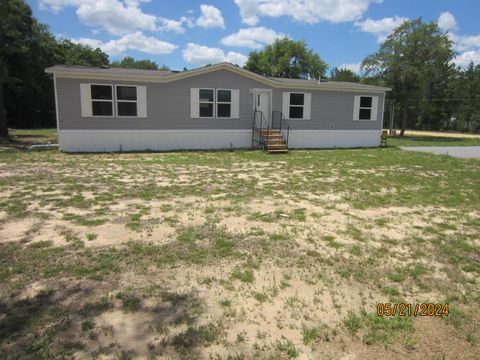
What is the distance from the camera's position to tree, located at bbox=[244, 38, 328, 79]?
46.9m

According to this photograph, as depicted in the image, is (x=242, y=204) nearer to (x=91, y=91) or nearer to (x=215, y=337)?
(x=215, y=337)

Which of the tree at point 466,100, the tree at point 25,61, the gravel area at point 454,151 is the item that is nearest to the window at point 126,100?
the tree at point 25,61

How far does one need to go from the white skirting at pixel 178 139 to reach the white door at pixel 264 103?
1048 mm

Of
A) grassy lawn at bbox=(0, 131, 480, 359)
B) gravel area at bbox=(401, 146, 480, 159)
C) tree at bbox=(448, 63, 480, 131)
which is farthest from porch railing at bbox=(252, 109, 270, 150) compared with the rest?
tree at bbox=(448, 63, 480, 131)

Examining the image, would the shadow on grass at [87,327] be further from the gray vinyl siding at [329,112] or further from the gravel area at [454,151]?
the gravel area at [454,151]

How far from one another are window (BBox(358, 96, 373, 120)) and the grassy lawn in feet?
34.8

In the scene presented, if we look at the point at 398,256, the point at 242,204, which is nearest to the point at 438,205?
the point at 398,256

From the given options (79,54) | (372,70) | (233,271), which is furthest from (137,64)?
(233,271)

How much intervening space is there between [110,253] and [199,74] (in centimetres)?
1115

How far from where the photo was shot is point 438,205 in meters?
6.09

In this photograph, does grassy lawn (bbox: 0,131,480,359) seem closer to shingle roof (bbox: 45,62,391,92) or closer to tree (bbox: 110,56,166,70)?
shingle roof (bbox: 45,62,391,92)

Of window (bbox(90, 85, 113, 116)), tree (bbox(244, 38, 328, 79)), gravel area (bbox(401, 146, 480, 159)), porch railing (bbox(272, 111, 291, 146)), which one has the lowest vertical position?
gravel area (bbox(401, 146, 480, 159))

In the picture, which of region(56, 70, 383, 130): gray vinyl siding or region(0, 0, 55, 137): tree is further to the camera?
region(0, 0, 55, 137): tree

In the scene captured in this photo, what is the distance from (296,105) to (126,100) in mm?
7034
